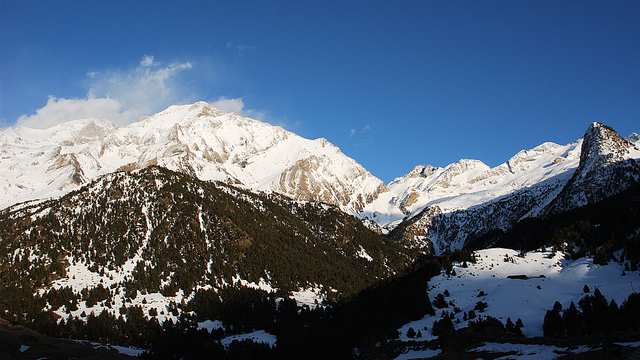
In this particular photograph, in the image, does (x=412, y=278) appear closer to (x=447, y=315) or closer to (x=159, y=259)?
(x=447, y=315)

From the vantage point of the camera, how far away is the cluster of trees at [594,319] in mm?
54534

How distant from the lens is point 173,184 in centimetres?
19725

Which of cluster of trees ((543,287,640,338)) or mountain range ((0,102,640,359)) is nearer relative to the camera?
cluster of trees ((543,287,640,338))

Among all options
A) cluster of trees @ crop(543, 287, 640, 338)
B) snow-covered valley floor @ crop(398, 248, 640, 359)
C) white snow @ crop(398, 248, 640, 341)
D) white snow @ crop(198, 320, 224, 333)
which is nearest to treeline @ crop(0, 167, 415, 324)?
white snow @ crop(198, 320, 224, 333)

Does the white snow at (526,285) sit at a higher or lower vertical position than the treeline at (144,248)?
lower

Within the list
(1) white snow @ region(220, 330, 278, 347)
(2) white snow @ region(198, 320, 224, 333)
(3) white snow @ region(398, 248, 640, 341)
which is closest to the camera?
(3) white snow @ region(398, 248, 640, 341)

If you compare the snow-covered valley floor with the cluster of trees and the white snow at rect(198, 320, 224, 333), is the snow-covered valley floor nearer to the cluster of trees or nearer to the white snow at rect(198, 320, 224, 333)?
the cluster of trees

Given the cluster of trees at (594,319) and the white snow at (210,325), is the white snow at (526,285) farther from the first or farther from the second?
the white snow at (210,325)

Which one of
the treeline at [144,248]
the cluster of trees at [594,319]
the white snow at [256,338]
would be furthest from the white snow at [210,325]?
the cluster of trees at [594,319]

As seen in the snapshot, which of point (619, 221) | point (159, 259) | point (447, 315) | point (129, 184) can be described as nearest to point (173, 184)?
point (129, 184)

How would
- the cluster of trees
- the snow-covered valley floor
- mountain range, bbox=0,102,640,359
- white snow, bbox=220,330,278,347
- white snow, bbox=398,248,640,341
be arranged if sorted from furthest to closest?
white snow, bbox=220,330,278,347, mountain range, bbox=0,102,640,359, white snow, bbox=398,248,640,341, the snow-covered valley floor, the cluster of trees

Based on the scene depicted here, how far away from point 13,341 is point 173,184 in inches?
4524

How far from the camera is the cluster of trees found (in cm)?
5453

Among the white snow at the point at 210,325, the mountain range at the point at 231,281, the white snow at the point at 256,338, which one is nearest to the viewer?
the mountain range at the point at 231,281
